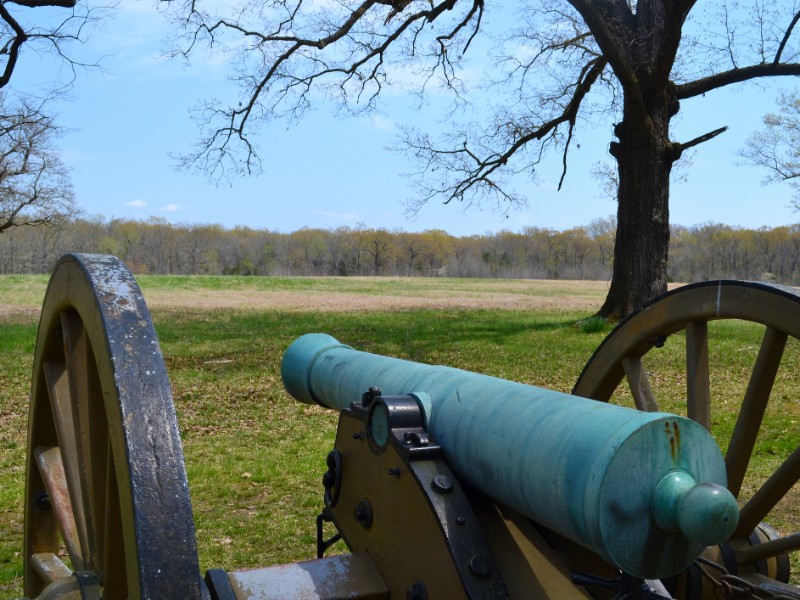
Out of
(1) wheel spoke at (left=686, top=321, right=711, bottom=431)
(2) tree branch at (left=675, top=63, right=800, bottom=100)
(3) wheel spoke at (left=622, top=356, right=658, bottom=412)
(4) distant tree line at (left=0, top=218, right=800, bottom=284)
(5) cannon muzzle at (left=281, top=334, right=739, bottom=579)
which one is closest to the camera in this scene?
(5) cannon muzzle at (left=281, top=334, right=739, bottom=579)

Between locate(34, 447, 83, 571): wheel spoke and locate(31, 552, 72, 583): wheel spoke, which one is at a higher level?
locate(34, 447, 83, 571): wheel spoke

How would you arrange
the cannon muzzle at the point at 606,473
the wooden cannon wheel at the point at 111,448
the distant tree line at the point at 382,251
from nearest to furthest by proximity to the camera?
the cannon muzzle at the point at 606,473 → the wooden cannon wheel at the point at 111,448 → the distant tree line at the point at 382,251

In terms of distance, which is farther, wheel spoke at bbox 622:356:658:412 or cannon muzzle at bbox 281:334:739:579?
wheel spoke at bbox 622:356:658:412

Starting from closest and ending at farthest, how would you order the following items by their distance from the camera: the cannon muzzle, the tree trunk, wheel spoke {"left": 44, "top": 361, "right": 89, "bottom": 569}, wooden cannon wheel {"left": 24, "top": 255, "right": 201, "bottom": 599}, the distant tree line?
1. the cannon muzzle
2. wooden cannon wheel {"left": 24, "top": 255, "right": 201, "bottom": 599}
3. wheel spoke {"left": 44, "top": 361, "right": 89, "bottom": 569}
4. the tree trunk
5. the distant tree line

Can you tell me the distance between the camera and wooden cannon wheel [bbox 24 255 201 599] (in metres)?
1.71

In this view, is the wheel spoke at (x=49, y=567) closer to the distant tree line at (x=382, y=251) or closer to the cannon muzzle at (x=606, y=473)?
the cannon muzzle at (x=606, y=473)

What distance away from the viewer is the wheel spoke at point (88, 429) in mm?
2162

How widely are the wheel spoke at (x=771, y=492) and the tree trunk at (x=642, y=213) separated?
11.7 metres

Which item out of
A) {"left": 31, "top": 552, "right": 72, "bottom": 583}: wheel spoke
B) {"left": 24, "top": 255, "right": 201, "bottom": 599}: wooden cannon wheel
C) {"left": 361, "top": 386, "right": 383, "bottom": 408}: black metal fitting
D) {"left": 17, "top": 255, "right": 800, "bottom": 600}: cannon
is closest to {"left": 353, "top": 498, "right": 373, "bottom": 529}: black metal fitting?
{"left": 17, "top": 255, "right": 800, "bottom": 600}: cannon

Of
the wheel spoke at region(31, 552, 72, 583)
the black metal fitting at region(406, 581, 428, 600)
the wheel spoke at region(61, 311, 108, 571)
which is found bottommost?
the wheel spoke at region(31, 552, 72, 583)

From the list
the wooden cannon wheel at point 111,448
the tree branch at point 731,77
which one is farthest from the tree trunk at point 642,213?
the wooden cannon wheel at point 111,448

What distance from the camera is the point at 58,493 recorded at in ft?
9.00

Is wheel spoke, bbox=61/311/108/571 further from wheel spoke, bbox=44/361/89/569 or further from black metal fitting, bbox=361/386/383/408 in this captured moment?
black metal fitting, bbox=361/386/383/408

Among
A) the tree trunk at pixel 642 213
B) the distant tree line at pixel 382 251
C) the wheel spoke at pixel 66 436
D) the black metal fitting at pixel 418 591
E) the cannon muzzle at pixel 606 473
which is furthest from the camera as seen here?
the distant tree line at pixel 382 251
